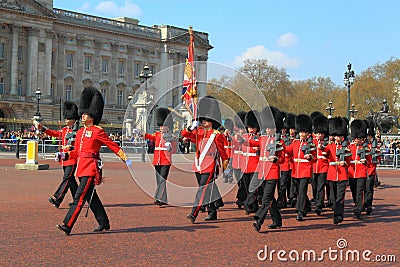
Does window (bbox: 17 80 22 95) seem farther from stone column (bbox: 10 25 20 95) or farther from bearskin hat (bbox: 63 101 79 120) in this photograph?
bearskin hat (bbox: 63 101 79 120)

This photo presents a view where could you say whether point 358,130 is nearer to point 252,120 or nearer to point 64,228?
point 252,120

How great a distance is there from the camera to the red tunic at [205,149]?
420 inches

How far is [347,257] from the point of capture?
783 cm

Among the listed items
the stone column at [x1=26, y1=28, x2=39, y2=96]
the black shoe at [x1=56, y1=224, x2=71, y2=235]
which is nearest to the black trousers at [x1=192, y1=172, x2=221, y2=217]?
the black shoe at [x1=56, y1=224, x2=71, y2=235]

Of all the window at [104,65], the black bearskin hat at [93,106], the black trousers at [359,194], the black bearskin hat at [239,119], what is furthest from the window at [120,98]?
the black bearskin hat at [93,106]

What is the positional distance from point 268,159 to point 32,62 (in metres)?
58.5

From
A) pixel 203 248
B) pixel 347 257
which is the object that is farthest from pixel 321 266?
pixel 203 248

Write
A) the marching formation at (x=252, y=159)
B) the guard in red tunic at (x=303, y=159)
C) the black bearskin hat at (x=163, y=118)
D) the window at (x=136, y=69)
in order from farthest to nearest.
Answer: the window at (x=136, y=69) → the black bearskin hat at (x=163, y=118) → the guard in red tunic at (x=303, y=159) → the marching formation at (x=252, y=159)

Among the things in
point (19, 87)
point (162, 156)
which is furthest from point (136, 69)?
point (162, 156)

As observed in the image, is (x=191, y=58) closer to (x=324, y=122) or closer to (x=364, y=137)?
(x=324, y=122)

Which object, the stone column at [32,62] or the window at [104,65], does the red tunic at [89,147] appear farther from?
the window at [104,65]

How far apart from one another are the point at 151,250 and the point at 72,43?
214ft

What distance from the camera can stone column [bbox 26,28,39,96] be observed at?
6488cm

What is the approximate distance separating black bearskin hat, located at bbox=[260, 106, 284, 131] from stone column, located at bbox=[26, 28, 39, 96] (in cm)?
5650
